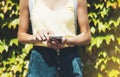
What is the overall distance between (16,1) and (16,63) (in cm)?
82

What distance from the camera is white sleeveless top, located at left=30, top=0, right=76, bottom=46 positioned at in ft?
10.0

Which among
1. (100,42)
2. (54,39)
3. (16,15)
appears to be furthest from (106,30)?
(54,39)

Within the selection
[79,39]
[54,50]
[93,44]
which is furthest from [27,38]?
[93,44]

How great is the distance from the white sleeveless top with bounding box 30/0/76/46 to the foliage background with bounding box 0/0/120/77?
1776mm

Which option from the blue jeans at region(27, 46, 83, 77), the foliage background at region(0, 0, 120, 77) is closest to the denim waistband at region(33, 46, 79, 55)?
the blue jeans at region(27, 46, 83, 77)

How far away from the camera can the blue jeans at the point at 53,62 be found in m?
3.03

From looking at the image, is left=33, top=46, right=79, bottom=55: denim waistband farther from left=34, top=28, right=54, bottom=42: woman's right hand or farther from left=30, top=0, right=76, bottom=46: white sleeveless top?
left=34, top=28, right=54, bottom=42: woman's right hand

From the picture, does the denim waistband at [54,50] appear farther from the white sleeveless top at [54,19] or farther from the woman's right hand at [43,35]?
the woman's right hand at [43,35]

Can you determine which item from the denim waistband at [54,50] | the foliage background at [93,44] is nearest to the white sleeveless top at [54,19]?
the denim waistband at [54,50]

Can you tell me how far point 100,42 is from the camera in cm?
489

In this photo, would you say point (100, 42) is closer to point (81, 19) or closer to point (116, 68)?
point (116, 68)

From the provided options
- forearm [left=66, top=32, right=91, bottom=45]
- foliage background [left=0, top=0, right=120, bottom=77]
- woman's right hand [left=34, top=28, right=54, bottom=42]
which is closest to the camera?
woman's right hand [left=34, top=28, right=54, bottom=42]

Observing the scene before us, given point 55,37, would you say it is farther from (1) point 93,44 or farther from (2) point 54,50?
(1) point 93,44

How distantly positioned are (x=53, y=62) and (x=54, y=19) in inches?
13.6
